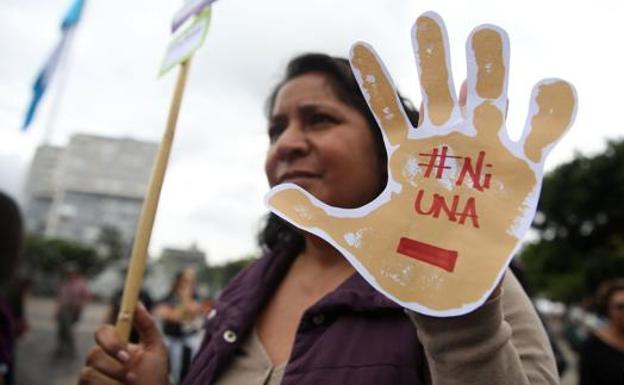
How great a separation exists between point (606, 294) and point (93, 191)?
32.4 m

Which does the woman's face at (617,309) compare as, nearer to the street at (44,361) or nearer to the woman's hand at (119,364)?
the woman's hand at (119,364)

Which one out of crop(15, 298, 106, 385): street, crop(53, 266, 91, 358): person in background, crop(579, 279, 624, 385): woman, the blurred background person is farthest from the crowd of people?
crop(53, 266, 91, 358): person in background

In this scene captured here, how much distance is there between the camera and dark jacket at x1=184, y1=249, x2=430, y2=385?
2.75ft

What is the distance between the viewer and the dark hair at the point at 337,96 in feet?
3.76

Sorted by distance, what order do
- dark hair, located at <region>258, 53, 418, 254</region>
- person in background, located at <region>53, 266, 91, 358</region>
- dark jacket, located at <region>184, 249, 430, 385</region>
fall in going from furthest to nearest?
person in background, located at <region>53, 266, 91, 358</region>
dark hair, located at <region>258, 53, 418, 254</region>
dark jacket, located at <region>184, 249, 430, 385</region>

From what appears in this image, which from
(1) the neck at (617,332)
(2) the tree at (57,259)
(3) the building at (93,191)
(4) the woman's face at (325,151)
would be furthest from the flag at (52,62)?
(2) the tree at (57,259)

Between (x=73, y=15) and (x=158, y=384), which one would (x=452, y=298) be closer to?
(x=158, y=384)

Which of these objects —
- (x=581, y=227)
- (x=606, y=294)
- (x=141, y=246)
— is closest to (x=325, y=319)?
(x=141, y=246)

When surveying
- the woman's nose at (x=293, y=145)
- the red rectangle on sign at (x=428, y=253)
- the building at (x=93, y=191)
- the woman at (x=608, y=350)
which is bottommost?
the building at (x=93, y=191)

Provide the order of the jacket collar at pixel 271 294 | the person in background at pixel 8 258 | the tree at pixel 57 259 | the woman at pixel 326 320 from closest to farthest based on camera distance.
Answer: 1. the woman at pixel 326 320
2. the jacket collar at pixel 271 294
3. the person in background at pixel 8 258
4. the tree at pixel 57 259

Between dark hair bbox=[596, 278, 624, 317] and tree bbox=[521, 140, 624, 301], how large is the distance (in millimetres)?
21278

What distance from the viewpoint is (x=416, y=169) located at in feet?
2.50

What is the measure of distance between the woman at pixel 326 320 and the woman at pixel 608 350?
1.98m

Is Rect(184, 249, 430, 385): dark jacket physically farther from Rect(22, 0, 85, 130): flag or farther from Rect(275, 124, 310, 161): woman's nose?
Rect(22, 0, 85, 130): flag
